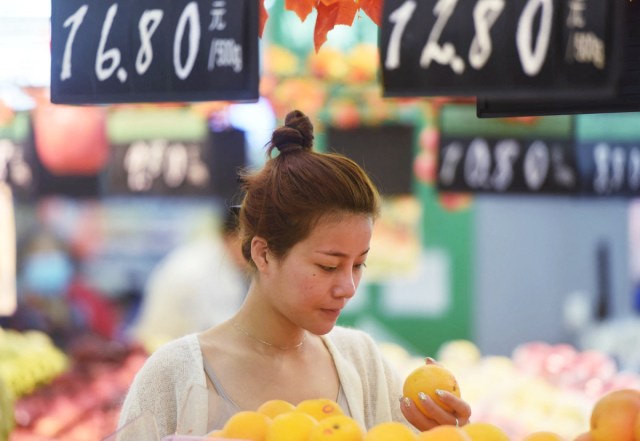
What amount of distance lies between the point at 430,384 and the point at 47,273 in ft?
19.9

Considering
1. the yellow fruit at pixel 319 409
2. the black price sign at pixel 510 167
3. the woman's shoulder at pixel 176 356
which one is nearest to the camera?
the yellow fruit at pixel 319 409

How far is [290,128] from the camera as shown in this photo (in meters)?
2.19

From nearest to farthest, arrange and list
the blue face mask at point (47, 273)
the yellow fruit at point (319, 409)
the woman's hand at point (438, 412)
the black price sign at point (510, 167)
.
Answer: the yellow fruit at point (319, 409), the woman's hand at point (438, 412), the black price sign at point (510, 167), the blue face mask at point (47, 273)

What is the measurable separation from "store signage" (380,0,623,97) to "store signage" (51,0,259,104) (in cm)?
38

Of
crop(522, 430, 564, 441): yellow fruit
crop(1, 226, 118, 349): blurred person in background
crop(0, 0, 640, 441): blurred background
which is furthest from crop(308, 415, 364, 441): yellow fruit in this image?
crop(1, 226, 118, 349): blurred person in background

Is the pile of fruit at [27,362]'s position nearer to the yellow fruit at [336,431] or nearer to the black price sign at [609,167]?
the black price sign at [609,167]

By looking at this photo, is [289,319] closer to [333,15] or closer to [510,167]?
[333,15]

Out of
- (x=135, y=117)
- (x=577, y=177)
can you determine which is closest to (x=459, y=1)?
(x=577, y=177)

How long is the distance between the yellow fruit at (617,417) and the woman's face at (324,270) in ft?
1.95

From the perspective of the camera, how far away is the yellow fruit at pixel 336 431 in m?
1.50

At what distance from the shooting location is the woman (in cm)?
200

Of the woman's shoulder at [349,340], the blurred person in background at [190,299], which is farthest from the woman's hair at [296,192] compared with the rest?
the blurred person in background at [190,299]

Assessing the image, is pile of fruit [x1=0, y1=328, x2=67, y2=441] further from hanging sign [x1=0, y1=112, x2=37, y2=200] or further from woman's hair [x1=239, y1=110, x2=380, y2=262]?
woman's hair [x1=239, y1=110, x2=380, y2=262]

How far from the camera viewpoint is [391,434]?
1.48 meters
